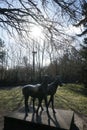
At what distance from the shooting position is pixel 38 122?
294 inches

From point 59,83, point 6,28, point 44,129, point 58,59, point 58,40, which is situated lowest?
point 44,129

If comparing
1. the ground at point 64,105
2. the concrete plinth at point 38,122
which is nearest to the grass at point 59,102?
the ground at point 64,105

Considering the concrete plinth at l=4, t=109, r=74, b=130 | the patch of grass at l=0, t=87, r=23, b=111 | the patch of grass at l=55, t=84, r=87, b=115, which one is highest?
the concrete plinth at l=4, t=109, r=74, b=130

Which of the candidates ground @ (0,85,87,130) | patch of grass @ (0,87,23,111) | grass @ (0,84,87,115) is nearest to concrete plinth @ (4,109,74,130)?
ground @ (0,85,87,130)

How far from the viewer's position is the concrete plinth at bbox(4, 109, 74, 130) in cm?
731

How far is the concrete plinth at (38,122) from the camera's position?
7312mm

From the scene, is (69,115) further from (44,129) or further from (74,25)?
(74,25)

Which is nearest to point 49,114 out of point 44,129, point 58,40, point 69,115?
point 69,115

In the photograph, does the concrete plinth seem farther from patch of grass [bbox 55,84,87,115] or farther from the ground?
patch of grass [bbox 55,84,87,115]

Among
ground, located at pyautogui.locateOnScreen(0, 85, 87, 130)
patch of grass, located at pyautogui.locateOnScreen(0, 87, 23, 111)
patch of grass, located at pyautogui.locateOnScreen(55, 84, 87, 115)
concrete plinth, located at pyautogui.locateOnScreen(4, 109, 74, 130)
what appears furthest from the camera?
patch of grass, located at pyautogui.locateOnScreen(55, 84, 87, 115)

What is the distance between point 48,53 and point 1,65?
4260 centimetres

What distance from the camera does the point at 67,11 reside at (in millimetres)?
7773

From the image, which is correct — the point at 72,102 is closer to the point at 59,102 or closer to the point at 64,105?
the point at 59,102

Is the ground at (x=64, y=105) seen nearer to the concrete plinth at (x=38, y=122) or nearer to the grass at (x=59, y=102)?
the grass at (x=59, y=102)
